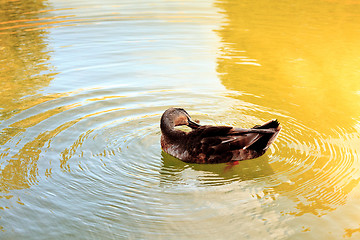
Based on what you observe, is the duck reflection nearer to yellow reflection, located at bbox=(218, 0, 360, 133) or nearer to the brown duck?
the brown duck

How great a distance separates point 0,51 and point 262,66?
19.4 feet

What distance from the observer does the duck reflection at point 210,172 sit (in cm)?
590

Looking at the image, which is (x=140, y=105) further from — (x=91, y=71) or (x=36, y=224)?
(x=36, y=224)

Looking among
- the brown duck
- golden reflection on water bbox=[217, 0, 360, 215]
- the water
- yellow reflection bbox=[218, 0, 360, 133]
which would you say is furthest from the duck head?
yellow reflection bbox=[218, 0, 360, 133]

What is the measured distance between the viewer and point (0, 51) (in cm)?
1116

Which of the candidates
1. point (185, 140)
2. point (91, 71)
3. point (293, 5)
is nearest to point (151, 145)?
point (185, 140)

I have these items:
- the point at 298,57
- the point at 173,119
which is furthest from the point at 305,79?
the point at 173,119

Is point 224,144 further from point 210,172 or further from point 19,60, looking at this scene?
point 19,60

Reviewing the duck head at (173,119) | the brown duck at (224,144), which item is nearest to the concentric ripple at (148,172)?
the brown duck at (224,144)

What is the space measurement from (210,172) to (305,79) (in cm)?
407

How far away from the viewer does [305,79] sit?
9.37 metres

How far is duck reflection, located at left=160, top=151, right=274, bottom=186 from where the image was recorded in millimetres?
5902

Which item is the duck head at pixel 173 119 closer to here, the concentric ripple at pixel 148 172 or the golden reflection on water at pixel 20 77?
the concentric ripple at pixel 148 172

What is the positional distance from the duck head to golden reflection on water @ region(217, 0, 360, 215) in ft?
4.36
